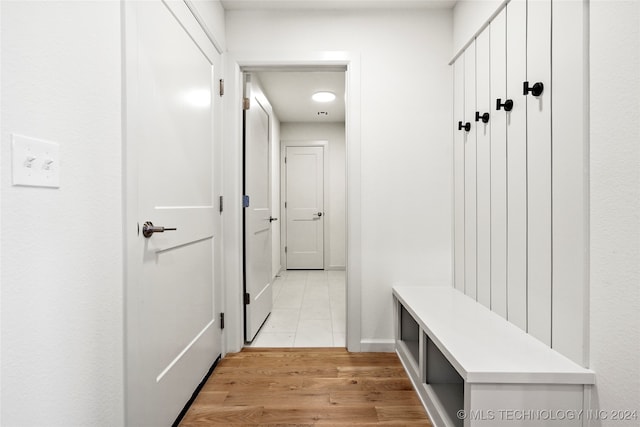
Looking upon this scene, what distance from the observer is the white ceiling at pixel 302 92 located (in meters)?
3.41

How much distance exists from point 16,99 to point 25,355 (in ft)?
1.94

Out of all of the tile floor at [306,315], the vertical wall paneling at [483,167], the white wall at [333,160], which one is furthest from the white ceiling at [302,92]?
the tile floor at [306,315]

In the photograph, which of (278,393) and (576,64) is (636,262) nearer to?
(576,64)

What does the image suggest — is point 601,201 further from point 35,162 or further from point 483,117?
point 35,162

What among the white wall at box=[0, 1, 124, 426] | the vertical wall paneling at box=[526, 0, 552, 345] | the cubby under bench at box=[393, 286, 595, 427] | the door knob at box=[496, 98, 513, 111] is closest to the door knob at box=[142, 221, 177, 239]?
the white wall at box=[0, 1, 124, 426]

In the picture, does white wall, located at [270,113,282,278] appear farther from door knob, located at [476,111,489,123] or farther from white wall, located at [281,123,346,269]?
door knob, located at [476,111,489,123]

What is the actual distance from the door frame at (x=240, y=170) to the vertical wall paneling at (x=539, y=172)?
1070mm

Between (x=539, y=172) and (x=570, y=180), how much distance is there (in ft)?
0.59

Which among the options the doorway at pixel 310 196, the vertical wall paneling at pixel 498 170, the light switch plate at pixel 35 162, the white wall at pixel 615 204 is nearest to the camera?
the light switch plate at pixel 35 162

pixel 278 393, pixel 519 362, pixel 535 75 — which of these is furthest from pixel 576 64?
pixel 278 393

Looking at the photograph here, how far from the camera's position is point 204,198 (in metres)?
1.90

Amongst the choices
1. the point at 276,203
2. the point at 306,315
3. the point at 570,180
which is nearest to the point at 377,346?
the point at 306,315

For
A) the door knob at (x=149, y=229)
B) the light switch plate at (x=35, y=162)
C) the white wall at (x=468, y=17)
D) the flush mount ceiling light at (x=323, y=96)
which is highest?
the flush mount ceiling light at (x=323, y=96)

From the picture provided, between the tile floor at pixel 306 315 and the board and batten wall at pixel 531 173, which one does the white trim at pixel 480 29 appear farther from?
the tile floor at pixel 306 315
